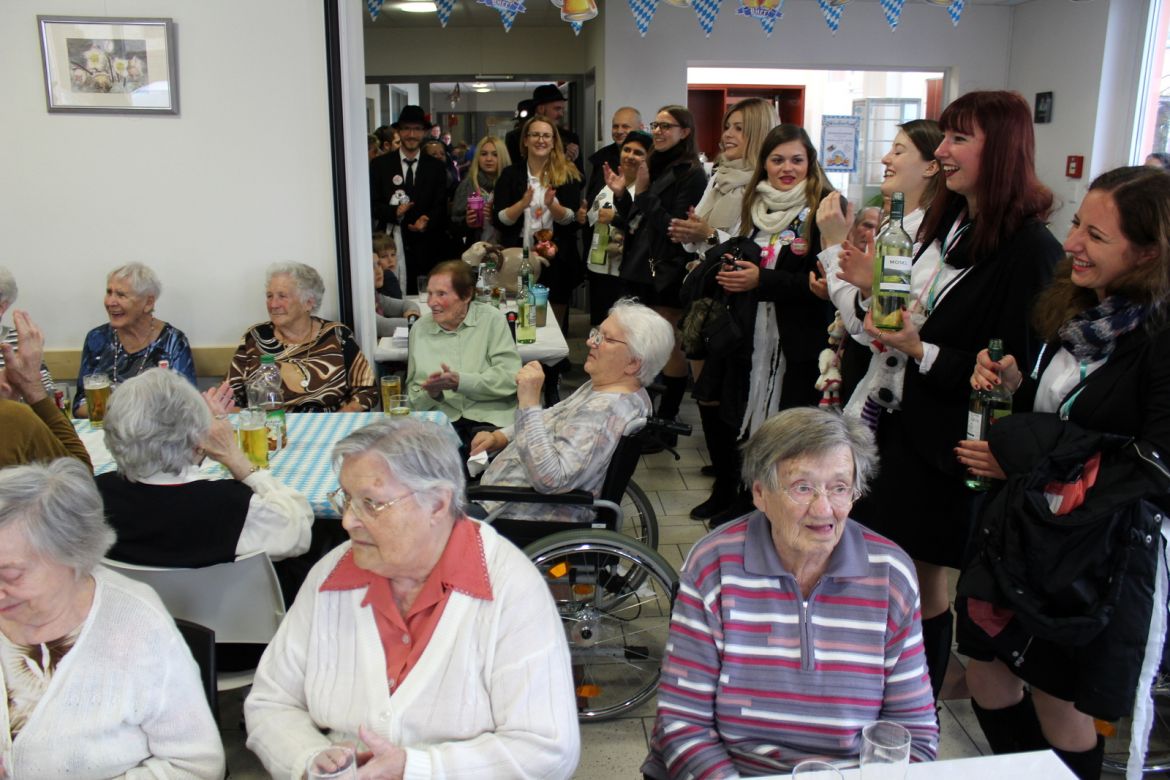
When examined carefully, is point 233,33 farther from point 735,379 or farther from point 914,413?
point 914,413

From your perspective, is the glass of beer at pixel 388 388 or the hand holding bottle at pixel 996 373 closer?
the hand holding bottle at pixel 996 373

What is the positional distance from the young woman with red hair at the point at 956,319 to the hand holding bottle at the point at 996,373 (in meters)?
0.10

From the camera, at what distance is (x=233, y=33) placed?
3.48m

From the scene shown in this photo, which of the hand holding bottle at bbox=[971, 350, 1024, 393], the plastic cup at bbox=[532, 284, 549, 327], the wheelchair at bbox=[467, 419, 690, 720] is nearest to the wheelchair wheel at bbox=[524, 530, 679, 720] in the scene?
the wheelchair at bbox=[467, 419, 690, 720]

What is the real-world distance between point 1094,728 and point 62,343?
3622 millimetres

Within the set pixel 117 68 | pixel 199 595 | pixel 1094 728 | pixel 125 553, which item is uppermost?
pixel 117 68

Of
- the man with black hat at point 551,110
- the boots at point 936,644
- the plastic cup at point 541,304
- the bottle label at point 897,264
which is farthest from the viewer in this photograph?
the man with black hat at point 551,110

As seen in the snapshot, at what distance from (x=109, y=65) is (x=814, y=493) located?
3.10 m

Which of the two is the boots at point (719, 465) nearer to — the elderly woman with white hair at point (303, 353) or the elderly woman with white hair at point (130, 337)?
the elderly woman with white hair at point (303, 353)

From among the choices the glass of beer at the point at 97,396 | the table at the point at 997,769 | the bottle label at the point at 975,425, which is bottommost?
the table at the point at 997,769

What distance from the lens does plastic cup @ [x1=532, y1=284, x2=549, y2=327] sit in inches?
174

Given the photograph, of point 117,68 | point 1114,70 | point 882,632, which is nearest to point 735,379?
point 882,632

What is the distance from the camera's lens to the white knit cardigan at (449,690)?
1.51 metres

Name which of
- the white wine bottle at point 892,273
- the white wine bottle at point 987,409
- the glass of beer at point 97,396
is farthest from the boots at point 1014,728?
the glass of beer at point 97,396
